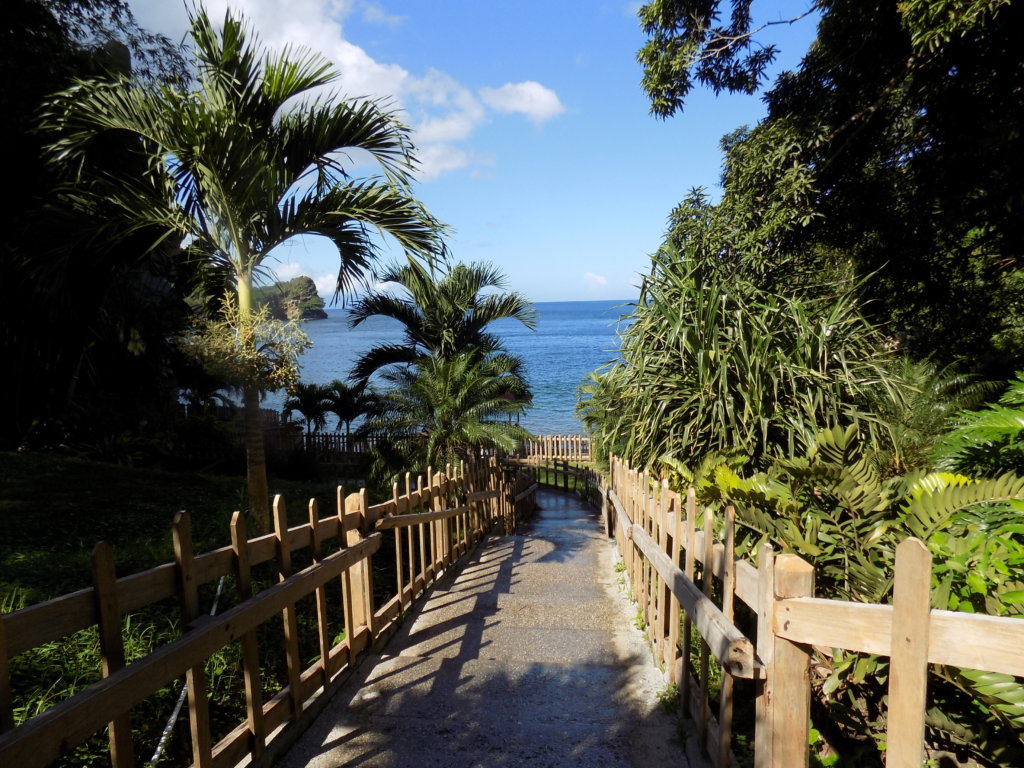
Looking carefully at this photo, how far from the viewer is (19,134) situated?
6.16 meters

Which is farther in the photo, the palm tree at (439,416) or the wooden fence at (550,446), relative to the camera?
the wooden fence at (550,446)

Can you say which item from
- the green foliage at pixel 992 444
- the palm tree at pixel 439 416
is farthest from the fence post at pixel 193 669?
the palm tree at pixel 439 416

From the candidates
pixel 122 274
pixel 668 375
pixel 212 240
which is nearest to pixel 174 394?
pixel 122 274

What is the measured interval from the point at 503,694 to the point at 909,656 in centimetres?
225

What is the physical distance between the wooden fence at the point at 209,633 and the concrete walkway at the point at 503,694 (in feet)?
0.59

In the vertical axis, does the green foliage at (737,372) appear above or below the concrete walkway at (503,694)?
above

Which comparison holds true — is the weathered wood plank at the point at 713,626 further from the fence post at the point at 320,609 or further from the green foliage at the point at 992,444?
the fence post at the point at 320,609

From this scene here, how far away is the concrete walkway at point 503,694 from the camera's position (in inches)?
111

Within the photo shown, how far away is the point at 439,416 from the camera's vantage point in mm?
9508

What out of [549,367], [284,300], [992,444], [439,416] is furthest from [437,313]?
[549,367]

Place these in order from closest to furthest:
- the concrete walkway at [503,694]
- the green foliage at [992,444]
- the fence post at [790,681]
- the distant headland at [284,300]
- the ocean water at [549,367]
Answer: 1. the fence post at [790,681]
2. the concrete walkway at [503,694]
3. the green foliage at [992,444]
4. the distant headland at [284,300]
5. the ocean water at [549,367]

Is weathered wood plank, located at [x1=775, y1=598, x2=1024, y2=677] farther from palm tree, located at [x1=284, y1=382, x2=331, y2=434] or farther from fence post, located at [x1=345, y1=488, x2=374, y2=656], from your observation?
palm tree, located at [x1=284, y1=382, x2=331, y2=434]

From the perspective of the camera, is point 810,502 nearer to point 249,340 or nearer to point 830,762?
point 830,762

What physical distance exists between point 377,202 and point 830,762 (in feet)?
14.2
